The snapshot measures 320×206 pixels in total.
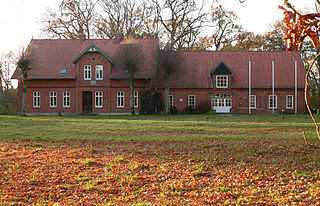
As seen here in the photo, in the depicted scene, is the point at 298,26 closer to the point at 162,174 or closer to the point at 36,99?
the point at 162,174

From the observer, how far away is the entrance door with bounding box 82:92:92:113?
3672cm

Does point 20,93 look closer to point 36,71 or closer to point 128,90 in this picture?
point 36,71

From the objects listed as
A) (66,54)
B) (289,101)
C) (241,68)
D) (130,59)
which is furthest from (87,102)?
(289,101)

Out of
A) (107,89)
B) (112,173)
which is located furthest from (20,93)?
(112,173)

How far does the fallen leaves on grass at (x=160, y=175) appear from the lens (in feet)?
20.0

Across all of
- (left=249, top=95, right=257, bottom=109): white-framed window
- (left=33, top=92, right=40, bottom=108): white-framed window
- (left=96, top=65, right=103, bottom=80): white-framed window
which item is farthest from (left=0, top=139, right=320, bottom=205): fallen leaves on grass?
(left=33, top=92, right=40, bottom=108): white-framed window

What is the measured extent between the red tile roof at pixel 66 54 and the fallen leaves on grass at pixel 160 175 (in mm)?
25833

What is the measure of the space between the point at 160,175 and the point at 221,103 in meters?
30.0

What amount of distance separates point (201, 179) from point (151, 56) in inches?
1216

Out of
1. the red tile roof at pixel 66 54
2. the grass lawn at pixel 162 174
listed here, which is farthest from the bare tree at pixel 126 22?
the grass lawn at pixel 162 174

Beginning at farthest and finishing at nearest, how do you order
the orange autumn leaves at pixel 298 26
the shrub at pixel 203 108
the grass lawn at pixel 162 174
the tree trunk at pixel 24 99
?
1. the shrub at pixel 203 108
2. the tree trunk at pixel 24 99
3. the grass lawn at pixel 162 174
4. the orange autumn leaves at pixel 298 26

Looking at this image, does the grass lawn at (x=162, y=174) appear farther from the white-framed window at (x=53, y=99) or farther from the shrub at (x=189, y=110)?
the white-framed window at (x=53, y=99)

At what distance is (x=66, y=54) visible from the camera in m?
38.4

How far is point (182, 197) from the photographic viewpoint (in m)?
6.11
